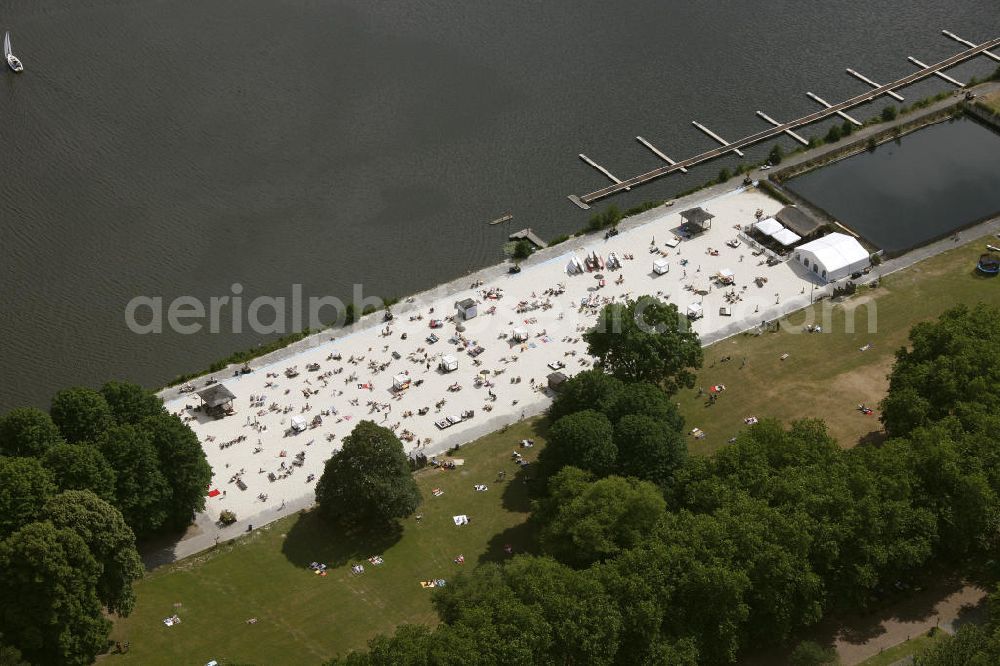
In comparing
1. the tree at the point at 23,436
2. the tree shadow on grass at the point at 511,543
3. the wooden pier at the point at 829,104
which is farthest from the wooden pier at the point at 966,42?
the tree at the point at 23,436

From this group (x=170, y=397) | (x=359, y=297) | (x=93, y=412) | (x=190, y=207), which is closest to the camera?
(x=93, y=412)

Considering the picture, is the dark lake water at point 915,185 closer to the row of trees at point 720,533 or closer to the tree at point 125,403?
the row of trees at point 720,533

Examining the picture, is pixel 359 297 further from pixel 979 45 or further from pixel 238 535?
pixel 979 45

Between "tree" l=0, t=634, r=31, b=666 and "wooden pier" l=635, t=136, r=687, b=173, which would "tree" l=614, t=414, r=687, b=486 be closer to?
"tree" l=0, t=634, r=31, b=666

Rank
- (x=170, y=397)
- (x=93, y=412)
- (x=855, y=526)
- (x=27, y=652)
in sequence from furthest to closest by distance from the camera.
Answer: (x=170, y=397) < (x=93, y=412) < (x=855, y=526) < (x=27, y=652)

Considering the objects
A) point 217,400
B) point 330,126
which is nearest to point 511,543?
point 217,400

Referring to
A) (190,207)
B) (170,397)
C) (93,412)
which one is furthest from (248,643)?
(190,207)

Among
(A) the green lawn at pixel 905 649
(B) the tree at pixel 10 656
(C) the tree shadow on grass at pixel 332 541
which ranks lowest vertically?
(A) the green lawn at pixel 905 649
